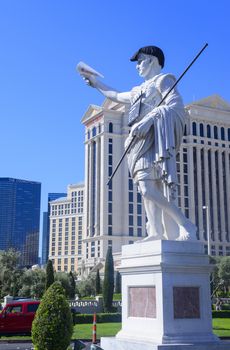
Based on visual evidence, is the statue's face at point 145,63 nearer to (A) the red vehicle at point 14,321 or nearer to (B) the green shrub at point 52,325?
(B) the green shrub at point 52,325

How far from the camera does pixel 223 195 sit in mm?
106812

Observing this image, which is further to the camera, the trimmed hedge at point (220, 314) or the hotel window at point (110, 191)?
the hotel window at point (110, 191)


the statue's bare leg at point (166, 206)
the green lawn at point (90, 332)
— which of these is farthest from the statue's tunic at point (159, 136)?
the green lawn at point (90, 332)

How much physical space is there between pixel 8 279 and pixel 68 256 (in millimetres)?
99785

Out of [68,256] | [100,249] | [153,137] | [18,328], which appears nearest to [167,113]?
[153,137]

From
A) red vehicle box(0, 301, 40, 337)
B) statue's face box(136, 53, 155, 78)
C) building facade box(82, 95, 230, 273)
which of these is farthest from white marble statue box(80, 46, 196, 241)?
building facade box(82, 95, 230, 273)

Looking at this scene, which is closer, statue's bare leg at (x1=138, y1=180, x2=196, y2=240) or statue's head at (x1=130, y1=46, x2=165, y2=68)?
statue's bare leg at (x1=138, y1=180, x2=196, y2=240)

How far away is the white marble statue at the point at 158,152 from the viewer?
8859 mm

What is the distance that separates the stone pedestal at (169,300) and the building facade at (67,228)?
141m

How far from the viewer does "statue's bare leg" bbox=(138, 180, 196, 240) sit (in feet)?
28.6

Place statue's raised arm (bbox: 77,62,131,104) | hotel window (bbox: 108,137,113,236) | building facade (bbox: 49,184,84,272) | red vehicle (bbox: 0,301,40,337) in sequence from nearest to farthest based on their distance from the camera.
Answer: statue's raised arm (bbox: 77,62,131,104) < red vehicle (bbox: 0,301,40,337) < hotel window (bbox: 108,137,113,236) < building facade (bbox: 49,184,84,272)

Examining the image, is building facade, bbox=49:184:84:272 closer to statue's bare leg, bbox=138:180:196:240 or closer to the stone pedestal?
statue's bare leg, bbox=138:180:196:240

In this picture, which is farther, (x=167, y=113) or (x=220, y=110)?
(x=220, y=110)

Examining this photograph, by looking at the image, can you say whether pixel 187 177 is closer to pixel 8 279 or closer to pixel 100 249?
pixel 100 249
